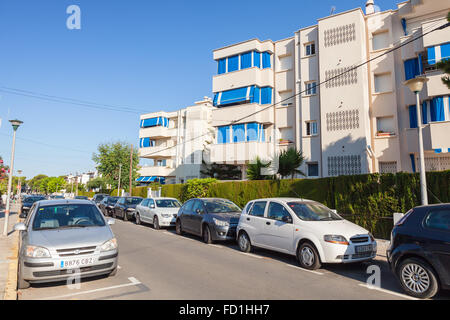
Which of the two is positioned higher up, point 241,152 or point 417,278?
point 241,152

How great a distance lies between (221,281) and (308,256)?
8.07ft

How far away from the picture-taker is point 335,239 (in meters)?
7.32

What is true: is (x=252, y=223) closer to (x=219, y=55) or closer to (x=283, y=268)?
(x=283, y=268)

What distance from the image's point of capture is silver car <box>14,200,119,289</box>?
5.72 meters

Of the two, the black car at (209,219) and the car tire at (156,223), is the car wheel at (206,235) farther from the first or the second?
the car tire at (156,223)

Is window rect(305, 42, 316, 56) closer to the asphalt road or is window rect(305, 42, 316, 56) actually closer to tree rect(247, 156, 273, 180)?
tree rect(247, 156, 273, 180)

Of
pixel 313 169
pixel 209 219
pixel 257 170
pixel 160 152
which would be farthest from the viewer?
pixel 160 152

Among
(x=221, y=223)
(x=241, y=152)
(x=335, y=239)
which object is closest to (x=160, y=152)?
(x=241, y=152)

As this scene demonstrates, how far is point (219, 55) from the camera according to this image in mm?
28438

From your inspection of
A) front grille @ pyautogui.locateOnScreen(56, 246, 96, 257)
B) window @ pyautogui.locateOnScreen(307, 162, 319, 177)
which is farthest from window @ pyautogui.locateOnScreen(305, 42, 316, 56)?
front grille @ pyautogui.locateOnScreen(56, 246, 96, 257)

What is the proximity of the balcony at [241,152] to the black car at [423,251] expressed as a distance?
1773 centimetres

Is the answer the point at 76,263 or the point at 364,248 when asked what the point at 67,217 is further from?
the point at 364,248

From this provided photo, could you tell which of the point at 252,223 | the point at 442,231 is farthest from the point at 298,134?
the point at 442,231

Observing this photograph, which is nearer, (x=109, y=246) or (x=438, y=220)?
(x=438, y=220)
